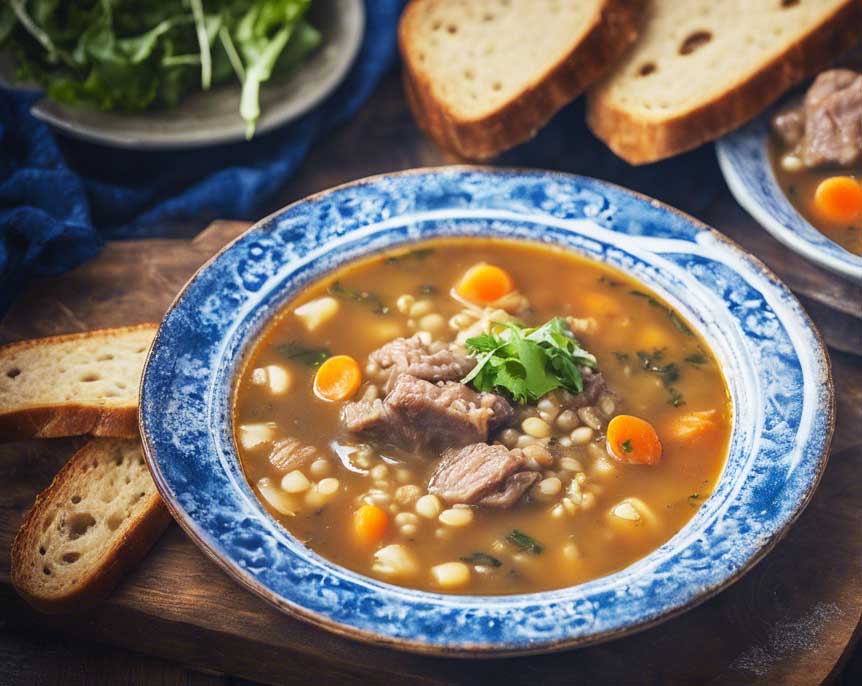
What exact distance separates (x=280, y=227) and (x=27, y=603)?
1.76m

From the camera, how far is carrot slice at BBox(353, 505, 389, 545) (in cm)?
326

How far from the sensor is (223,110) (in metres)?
5.35

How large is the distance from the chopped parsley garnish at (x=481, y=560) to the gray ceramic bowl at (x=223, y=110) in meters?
2.82

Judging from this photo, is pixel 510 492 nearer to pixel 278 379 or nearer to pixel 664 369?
pixel 664 369

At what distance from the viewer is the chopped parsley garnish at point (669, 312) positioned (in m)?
3.94

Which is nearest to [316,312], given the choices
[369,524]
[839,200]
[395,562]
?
[369,524]

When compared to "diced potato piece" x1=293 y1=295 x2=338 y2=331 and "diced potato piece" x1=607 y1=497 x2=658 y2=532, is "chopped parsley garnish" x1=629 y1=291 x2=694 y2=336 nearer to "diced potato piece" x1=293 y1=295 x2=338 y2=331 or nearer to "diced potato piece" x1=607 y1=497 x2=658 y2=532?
"diced potato piece" x1=607 y1=497 x2=658 y2=532

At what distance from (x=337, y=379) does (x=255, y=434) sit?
1.26 feet

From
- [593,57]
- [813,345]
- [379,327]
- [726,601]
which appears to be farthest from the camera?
[593,57]

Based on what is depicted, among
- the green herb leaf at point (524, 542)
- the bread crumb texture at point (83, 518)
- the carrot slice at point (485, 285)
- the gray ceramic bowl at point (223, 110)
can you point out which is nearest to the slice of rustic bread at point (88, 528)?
the bread crumb texture at point (83, 518)

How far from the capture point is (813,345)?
362 centimetres

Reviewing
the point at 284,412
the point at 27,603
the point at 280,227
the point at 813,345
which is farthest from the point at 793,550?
the point at 27,603

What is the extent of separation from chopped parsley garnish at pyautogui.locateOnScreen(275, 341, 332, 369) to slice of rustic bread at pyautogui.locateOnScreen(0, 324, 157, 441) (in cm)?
59

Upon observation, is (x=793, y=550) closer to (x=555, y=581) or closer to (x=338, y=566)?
(x=555, y=581)
